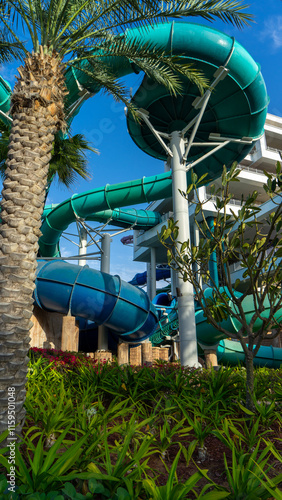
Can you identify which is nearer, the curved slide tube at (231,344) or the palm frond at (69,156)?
the palm frond at (69,156)

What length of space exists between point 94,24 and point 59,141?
2522 mm

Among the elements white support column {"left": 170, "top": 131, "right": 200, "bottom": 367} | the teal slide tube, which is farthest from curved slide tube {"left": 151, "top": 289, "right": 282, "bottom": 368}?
white support column {"left": 170, "top": 131, "right": 200, "bottom": 367}

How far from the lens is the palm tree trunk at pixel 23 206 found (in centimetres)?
350

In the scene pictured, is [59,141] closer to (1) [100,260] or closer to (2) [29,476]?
(2) [29,476]

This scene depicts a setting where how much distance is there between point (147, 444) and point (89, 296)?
8.32 m

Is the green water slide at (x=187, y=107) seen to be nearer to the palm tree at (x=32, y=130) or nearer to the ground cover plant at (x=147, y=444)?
the palm tree at (x=32, y=130)

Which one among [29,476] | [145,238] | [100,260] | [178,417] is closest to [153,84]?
[100,260]

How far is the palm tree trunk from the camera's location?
11.5 ft

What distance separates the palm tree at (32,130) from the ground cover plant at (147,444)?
66 centimetres

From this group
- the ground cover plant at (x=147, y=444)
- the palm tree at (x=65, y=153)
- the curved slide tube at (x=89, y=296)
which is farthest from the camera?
the curved slide tube at (x=89, y=296)

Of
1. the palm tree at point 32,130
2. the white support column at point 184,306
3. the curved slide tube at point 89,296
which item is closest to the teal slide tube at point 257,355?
the curved slide tube at point 89,296

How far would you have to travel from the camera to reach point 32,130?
4.45 meters

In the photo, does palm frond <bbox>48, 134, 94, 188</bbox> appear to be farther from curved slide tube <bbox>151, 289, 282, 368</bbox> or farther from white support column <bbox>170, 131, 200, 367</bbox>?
curved slide tube <bbox>151, 289, 282, 368</bbox>

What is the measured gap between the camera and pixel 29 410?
13.3ft
